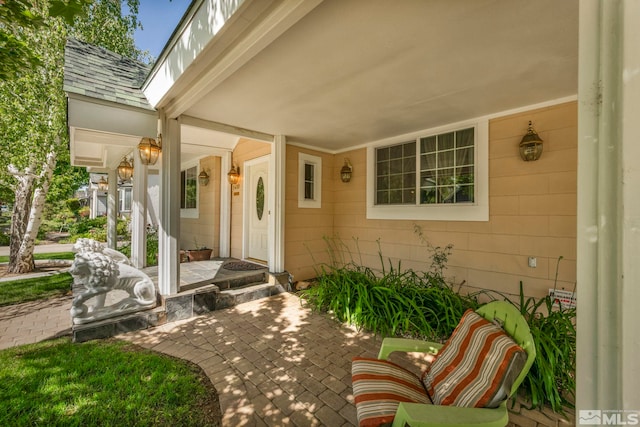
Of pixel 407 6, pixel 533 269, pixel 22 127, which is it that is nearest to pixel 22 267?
pixel 22 127

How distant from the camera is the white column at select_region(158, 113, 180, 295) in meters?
3.71

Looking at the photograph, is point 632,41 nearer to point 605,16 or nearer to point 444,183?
point 605,16

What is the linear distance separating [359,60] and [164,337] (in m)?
3.75

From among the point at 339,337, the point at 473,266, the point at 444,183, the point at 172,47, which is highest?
the point at 172,47

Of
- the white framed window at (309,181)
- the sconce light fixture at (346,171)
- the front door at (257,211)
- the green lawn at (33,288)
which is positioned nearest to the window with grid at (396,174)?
the sconce light fixture at (346,171)

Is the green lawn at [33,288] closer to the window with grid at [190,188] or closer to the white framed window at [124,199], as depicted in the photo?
the window with grid at [190,188]

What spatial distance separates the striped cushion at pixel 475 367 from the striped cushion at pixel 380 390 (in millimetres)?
150

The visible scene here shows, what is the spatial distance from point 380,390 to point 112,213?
753cm

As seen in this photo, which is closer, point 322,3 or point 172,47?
point 322,3

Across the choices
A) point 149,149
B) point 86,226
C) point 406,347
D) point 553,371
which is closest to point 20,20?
point 149,149

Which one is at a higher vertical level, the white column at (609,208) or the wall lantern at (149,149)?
the wall lantern at (149,149)

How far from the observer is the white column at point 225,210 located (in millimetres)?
6387

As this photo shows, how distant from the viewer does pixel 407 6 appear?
6.08 feet

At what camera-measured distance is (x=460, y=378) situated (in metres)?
1.63
